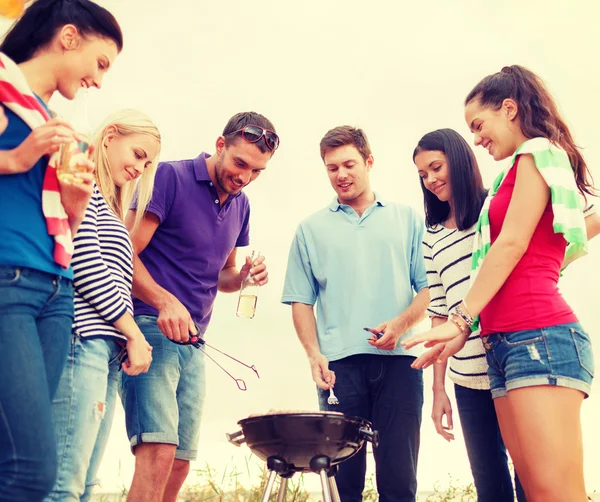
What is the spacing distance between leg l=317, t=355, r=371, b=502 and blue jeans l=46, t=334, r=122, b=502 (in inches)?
60.5

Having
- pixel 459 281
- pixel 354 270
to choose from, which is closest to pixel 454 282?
pixel 459 281

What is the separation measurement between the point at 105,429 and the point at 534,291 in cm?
161

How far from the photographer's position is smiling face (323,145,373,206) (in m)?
3.96

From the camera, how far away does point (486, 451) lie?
314 cm

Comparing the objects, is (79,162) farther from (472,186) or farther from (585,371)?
(472,186)

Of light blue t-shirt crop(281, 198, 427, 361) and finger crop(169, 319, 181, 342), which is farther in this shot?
light blue t-shirt crop(281, 198, 427, 361)

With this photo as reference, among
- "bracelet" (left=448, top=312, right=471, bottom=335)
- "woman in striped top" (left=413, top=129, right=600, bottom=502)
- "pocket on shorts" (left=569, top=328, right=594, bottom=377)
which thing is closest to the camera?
"pocket on shorts" (left=569, top=328, right=594, bottom=377)

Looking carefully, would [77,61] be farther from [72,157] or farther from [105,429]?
[105,429]

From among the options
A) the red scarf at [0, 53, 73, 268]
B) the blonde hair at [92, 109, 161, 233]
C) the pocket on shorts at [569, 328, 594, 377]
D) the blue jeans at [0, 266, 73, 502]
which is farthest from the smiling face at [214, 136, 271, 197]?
the pocket on shorts at [569, 328, 594, 377]

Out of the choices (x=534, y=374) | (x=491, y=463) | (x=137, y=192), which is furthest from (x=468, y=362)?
(x=137, y=192)

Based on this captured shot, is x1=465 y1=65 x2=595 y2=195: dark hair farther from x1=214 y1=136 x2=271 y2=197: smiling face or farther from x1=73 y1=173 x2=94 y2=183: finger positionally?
x1=73 y1=173 x2=94 y2=183: finger

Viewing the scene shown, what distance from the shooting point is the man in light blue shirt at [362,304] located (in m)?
3.47

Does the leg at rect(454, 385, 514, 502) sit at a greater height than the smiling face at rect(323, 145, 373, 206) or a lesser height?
lesser

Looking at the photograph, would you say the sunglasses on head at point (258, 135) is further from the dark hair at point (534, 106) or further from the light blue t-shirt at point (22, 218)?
the light blue t-shirt at point (22, 218)
